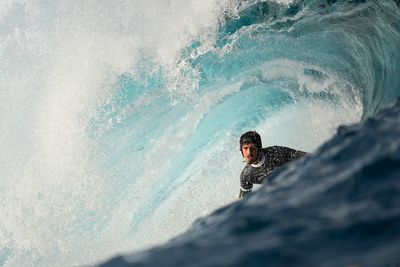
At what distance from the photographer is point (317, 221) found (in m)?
2.23

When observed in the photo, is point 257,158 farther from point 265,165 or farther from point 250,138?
point 250,138

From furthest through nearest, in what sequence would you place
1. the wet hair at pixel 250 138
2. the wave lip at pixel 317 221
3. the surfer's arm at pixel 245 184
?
the surfer's arm at pixel 245 184
the wet hair at pixel 250 138
the wave lip at pixel 317 221

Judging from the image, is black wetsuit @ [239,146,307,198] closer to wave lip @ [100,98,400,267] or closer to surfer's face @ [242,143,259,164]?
surfer's face @ [242,143,259,164]

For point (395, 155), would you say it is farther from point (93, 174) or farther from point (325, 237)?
point (93, 174)

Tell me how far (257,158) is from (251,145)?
0.62 feet

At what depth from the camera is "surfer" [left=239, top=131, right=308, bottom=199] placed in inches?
227

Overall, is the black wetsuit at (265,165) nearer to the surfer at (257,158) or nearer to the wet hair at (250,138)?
the surfer at (257,158)

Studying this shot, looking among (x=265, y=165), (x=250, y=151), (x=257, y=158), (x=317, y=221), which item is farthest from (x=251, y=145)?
(x=317, y=221)

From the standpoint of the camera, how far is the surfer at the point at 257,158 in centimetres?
577

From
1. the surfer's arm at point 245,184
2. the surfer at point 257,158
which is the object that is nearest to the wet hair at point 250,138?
the surfer at point 257,158

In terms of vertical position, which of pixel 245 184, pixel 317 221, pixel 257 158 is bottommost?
pixel 317 221

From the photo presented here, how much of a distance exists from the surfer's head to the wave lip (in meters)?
2.78

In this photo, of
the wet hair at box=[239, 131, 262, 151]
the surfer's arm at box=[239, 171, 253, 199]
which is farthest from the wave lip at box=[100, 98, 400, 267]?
the surfer's arm at box=[239, 171, 253, 199]

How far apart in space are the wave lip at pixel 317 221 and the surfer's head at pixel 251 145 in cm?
278
